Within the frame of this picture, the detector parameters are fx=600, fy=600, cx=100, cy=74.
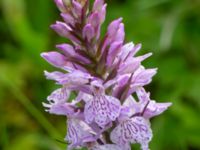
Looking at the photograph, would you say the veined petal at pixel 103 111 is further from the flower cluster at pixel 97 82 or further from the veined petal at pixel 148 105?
the veined petal at pixel 148 105

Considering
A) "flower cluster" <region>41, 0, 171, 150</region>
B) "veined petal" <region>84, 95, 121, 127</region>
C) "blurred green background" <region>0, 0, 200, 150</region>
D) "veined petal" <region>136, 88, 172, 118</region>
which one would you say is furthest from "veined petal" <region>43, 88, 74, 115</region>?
"blurred green background" <region>0, 0, 200, 150</region>

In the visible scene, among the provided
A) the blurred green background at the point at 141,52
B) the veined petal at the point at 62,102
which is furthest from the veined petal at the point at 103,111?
the blurred green background at the point at 141,52

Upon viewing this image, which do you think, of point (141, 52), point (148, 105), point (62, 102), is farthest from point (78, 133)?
point (141, 52)

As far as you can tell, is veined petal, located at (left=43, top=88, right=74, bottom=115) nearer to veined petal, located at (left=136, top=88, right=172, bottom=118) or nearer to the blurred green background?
veined petal, located at (left=136, top=88, right=172, bottom=118)

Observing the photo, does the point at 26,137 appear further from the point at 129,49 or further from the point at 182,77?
the point at 129,49

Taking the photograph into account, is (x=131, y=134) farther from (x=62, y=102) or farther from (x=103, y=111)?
(x=62, y=102)

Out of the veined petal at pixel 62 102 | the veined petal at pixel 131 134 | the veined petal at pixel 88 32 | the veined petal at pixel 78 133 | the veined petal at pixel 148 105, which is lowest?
the veined petal at pixel 131 134
